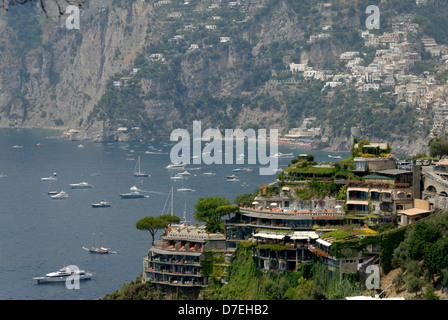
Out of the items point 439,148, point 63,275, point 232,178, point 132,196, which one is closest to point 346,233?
point 439,148

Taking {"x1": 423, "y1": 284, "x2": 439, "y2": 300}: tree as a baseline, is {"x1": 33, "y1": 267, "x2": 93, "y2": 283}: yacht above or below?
below

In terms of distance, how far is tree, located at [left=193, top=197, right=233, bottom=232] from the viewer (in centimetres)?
5375

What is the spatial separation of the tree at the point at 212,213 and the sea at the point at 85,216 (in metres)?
21.4

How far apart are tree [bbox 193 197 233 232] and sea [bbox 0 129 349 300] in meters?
21.4

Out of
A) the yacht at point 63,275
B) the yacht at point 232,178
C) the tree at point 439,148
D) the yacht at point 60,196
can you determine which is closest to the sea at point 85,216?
the yacht at point 63,275

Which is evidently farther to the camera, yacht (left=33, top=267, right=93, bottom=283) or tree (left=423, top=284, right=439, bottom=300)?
yacht (left=33, top=267, right=93, bottom=283)

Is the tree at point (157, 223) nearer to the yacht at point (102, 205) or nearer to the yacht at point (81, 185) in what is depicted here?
the yacht at point (102, 205)

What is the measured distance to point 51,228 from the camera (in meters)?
118

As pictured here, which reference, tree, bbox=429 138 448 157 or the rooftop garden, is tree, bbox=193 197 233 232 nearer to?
the rooftop garden

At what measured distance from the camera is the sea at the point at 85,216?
85.2 meters

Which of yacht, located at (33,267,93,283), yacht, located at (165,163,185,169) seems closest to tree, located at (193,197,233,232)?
yacht, located at (33,267,93,283)

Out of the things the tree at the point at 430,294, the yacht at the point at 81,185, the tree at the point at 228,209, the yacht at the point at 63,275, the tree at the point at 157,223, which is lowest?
the yacht at the point at 63,275
